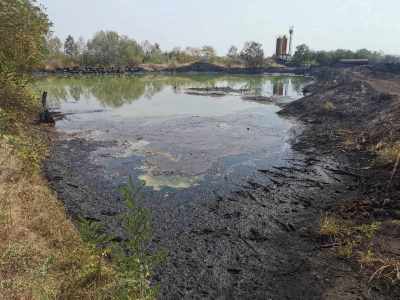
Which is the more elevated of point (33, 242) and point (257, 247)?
point (33, 242)

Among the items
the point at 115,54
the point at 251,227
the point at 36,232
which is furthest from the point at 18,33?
the point at 115,54

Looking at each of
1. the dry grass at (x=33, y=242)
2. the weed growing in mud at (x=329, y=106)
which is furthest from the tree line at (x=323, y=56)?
the dry grass at (x=33, y=242)

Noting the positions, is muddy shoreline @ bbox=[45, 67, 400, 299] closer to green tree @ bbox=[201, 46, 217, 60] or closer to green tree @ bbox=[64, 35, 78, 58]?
green tree @ bbox=[64, 35, 78, 58]

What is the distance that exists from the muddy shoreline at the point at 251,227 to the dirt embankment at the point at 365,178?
0.15m

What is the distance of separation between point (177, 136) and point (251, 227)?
1331 cm

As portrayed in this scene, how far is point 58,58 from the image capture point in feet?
286

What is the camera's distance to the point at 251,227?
10164 mm

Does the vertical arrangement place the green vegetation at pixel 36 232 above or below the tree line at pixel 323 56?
below

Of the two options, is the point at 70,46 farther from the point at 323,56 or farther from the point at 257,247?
the point at 257,247

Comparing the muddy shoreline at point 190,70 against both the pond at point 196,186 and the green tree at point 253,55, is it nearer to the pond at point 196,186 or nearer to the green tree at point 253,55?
the green tree at point 253,55

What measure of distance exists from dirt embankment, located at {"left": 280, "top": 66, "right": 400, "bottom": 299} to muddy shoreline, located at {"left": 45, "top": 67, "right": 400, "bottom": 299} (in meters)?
0.15

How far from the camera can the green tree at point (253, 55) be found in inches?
4424

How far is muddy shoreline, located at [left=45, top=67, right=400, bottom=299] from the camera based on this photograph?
7.41 m

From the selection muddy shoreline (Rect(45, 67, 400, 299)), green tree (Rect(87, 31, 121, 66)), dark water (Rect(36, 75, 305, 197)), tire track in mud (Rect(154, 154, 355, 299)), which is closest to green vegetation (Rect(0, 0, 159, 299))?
muddy shoreline (Rect(45, 67, 400, 299))
